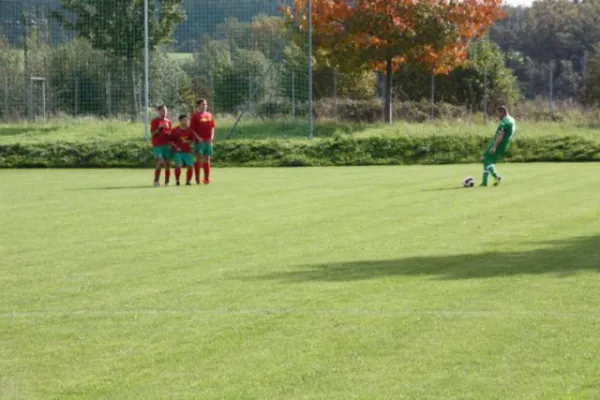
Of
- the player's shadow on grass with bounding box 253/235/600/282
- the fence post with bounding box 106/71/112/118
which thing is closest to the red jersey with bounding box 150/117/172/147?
the player's shadow on grass with bounding box 253/235/600/282

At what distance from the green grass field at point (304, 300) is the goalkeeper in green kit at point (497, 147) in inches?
153

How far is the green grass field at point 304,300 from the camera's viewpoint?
8.36 m

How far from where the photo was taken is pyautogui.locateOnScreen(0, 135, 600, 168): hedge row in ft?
124

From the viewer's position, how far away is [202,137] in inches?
1174

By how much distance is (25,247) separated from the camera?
637 inches

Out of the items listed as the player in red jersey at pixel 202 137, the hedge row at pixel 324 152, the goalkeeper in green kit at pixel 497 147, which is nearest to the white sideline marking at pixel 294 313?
the goalkeeper in green kit at pixel 497 147

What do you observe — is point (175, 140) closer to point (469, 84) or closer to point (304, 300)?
point (304, 300)

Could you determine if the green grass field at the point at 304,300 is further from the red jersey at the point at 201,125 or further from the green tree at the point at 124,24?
the green tree at the point at 124,24

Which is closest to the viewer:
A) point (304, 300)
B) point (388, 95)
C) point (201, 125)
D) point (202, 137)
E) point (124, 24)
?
point (304, 300)

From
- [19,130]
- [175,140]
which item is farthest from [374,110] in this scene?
[175,140]

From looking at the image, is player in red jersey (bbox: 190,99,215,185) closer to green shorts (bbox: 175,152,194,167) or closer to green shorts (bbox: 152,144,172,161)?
green shorts (bbox: 175,152,194,167)

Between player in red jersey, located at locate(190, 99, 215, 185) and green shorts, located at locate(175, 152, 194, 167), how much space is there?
5.3 inches

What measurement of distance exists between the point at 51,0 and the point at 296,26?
34.3 ft

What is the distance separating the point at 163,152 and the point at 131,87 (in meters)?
16.5
